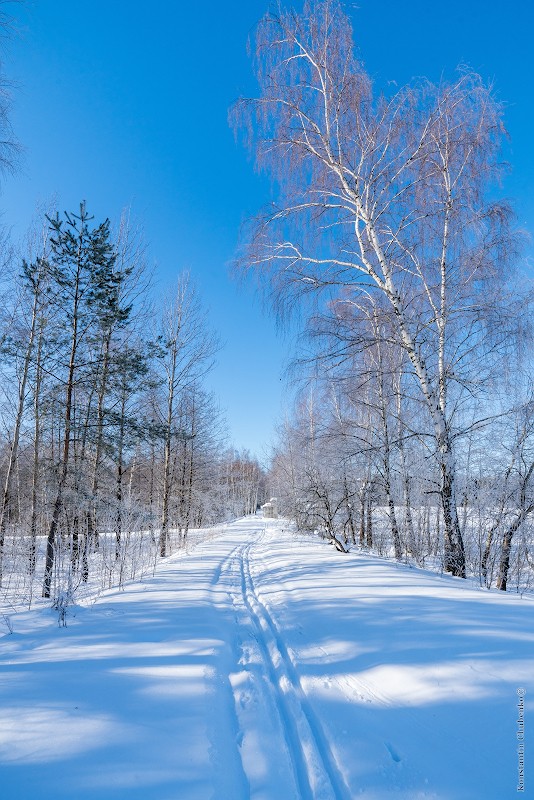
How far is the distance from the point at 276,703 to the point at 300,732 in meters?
0.39

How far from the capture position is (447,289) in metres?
6.99

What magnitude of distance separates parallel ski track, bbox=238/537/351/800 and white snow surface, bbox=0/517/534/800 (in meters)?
0.01

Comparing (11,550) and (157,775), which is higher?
(157,775)

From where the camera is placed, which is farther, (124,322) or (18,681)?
(124,322)

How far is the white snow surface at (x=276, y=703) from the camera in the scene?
1.86 metres

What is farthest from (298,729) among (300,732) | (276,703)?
(276,703)

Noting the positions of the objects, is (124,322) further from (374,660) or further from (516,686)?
(516,686)

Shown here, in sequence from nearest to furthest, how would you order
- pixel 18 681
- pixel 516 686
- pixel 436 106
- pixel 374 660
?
pixel 516 686 < pixel 18 681 < pixel 374 660 < pixel 436 106

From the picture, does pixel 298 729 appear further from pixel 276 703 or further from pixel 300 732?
pixel 276 703

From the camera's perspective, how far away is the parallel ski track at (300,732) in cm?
193

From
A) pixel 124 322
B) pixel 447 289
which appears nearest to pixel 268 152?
pixel 447 289

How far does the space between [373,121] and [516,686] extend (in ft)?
28.1

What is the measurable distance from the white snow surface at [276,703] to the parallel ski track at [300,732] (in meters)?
0.01

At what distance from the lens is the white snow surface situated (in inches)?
73.3
